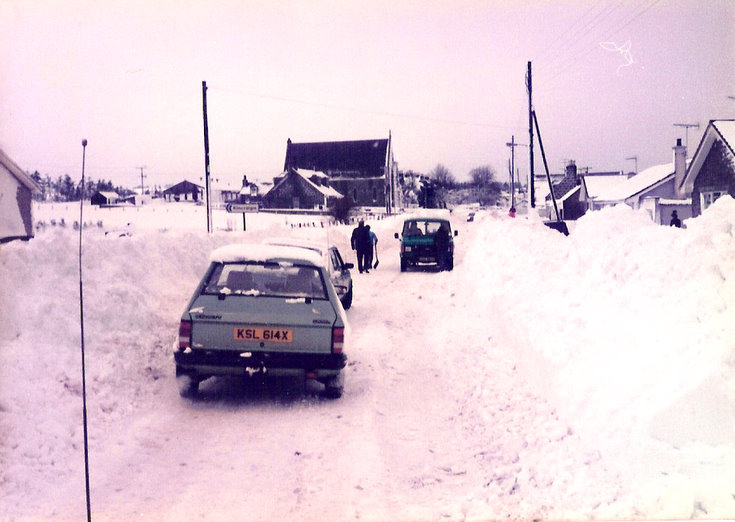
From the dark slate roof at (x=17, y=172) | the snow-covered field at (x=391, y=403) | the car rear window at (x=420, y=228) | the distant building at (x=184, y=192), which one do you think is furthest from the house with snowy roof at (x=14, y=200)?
the car rear window at (x=420, y=228)

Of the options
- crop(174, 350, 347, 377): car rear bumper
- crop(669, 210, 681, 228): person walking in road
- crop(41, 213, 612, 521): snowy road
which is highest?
crop(669, 210, 681, 228): person walking in road

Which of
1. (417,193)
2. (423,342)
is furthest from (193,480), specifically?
(417,193)

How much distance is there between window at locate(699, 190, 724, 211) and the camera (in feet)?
22.8

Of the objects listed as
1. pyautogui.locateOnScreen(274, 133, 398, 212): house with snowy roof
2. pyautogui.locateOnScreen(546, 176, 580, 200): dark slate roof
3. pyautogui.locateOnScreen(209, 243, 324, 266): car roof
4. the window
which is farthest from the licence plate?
pyautogui.locateOnScreen(546, 176, 580, 200): dark slate roof

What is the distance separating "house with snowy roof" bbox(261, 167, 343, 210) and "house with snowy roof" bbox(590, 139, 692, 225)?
4.66 m

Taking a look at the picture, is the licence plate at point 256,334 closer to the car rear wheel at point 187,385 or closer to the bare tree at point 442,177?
the car rear wheel at point 187,385

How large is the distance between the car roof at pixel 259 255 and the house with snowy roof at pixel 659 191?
4.56m

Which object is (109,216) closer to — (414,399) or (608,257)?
(414,399)

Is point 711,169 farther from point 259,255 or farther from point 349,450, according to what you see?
point 349,450

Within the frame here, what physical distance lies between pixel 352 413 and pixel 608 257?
3809mm

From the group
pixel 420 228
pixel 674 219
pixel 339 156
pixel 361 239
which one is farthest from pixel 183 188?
pixel 420 228

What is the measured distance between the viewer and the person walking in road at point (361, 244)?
14007 millimetres

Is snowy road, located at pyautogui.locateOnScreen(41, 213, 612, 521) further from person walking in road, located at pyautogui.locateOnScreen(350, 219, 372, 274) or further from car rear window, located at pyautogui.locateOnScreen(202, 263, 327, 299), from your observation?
person walking in road, located at pyautogui.locateOnScreen(350, 219, 372, 274)

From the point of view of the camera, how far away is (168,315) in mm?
7590
